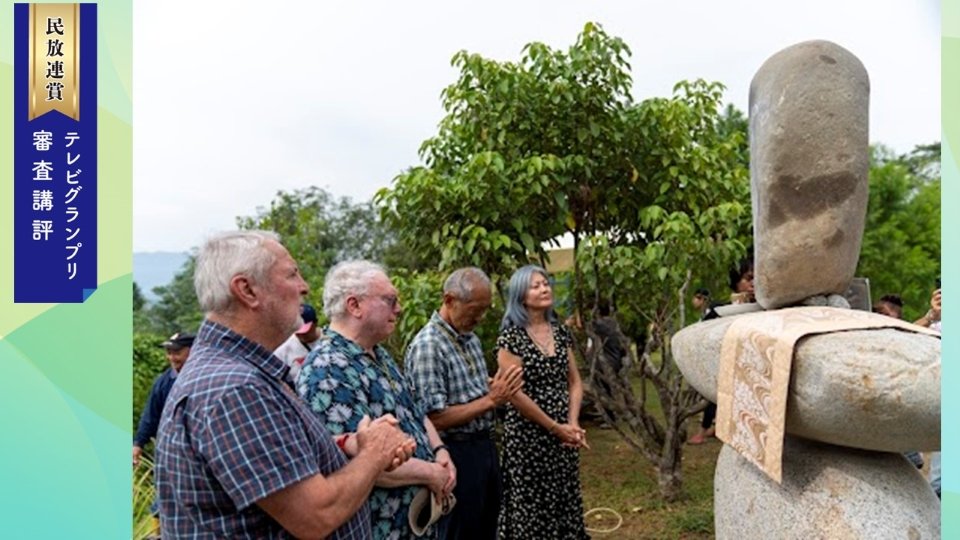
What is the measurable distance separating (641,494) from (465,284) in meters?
3.39

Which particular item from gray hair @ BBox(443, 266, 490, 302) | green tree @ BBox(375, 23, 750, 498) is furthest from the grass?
gray hair @ BBox(443, 266, 490, 302)

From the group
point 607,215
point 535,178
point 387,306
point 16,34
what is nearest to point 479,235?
point 535,178

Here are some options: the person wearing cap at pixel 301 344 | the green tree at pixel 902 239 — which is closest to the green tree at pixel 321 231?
the person wearing cap at pixel 301 344

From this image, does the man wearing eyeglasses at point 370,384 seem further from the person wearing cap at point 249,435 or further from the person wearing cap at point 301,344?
the person wearing cap at point 301,344

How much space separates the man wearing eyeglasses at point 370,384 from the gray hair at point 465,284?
836mm

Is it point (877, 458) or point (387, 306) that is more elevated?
point (387, 306)

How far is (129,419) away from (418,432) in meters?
1.18

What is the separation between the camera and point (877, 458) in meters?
2.68

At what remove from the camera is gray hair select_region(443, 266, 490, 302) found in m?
3.79

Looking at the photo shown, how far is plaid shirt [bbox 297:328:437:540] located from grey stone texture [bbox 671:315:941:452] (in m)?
1.25

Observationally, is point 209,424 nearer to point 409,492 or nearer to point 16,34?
point 409,492

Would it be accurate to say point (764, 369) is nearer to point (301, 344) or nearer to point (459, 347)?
point (459, 347)

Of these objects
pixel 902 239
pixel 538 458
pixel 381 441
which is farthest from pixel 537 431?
pixel 902 239

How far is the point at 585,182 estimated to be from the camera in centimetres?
569
